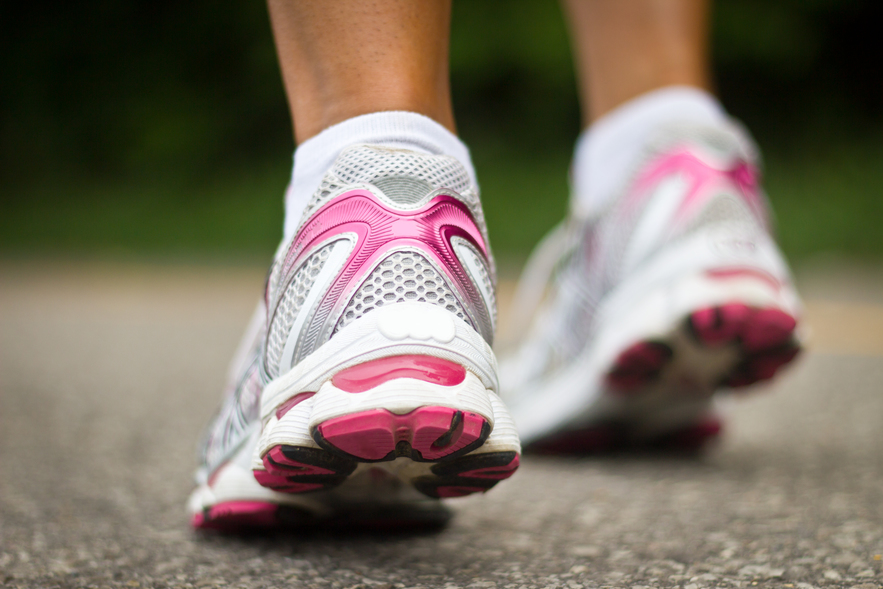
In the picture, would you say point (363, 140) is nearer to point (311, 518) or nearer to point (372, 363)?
point (372, 363)

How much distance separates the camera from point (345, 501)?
2.41 feet

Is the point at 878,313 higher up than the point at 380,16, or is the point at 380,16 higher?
the point at 878,313

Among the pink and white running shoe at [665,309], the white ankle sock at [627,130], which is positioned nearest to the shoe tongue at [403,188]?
the pink and white running shoe at [665,309]

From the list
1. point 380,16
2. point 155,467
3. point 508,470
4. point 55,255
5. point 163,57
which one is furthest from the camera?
point 163,57

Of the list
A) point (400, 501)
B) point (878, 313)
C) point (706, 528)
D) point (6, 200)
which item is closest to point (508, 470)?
point (400, 501)

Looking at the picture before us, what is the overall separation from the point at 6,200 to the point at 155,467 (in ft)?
29.5

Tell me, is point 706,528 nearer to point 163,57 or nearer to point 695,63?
point 695,63

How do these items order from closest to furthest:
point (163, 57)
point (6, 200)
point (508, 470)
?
point (508, 470) → point (6, 200) → point (163, 57)

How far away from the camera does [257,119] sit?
9.49m

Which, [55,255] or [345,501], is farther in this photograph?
[55,255]
